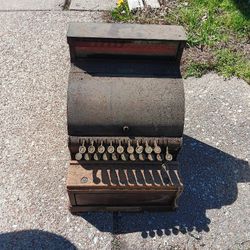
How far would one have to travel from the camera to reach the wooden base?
353cm

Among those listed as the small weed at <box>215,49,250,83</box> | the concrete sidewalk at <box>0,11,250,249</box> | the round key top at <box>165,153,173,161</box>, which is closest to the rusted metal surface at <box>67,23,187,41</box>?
the round key top at <box>165,153,173,161</box>

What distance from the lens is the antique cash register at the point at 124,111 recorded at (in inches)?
136

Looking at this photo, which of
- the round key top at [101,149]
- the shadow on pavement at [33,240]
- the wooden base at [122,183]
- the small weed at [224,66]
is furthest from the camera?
the small weed at [224,66]

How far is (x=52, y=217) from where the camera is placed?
3.92 m

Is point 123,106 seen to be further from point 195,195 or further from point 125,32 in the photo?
point 195,195

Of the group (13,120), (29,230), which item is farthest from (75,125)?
(13,120)

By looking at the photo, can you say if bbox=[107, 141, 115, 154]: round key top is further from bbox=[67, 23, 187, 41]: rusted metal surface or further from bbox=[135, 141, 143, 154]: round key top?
bbox=[67, 23, 187, 41]: rusted metal surface

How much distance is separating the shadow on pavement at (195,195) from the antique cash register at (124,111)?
1.21ft

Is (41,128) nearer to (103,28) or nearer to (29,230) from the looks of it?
(29,230)

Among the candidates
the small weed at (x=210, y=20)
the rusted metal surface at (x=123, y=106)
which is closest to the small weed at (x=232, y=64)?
the small weed at (x=210, y=20)

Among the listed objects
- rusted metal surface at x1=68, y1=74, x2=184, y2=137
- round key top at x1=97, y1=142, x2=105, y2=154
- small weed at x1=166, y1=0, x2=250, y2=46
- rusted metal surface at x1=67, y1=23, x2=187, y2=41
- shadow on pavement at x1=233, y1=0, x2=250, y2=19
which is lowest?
small weed at x1=166, y1=0, x2=250, y2=46

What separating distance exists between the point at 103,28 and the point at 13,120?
6.66ft

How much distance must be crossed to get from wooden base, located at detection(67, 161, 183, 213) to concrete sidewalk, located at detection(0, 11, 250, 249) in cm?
30

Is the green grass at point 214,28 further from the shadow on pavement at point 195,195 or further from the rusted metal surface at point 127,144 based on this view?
the rusted metal surface at point 127,144
